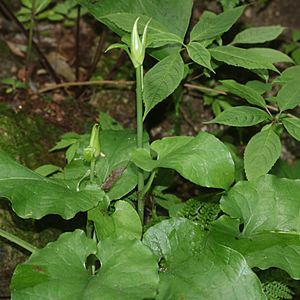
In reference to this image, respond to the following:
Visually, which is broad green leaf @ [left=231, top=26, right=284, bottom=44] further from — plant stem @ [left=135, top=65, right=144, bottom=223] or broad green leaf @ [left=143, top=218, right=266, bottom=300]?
broad green leaf @ [left=143, top=218, right=266, bottom=300]

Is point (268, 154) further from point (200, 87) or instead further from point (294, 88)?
point (200, 87)

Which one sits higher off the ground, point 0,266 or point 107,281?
point 107,281

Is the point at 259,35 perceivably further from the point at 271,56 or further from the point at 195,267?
the point at 195,267

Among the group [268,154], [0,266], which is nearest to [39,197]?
[0,266]

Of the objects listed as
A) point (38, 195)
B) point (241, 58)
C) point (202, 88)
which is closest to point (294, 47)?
point (202, 88)

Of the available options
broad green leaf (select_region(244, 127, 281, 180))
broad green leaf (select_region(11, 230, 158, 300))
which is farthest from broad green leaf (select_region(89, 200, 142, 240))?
broad green leaf (select_region(244, 127, 281, 180))

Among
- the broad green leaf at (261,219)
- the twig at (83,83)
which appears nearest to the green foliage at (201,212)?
the broad green leaf at (261,219)

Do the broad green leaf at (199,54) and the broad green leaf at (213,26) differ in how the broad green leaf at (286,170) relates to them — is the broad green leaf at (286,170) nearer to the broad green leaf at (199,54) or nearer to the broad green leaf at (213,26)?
the broad green leaf at (213,26)
